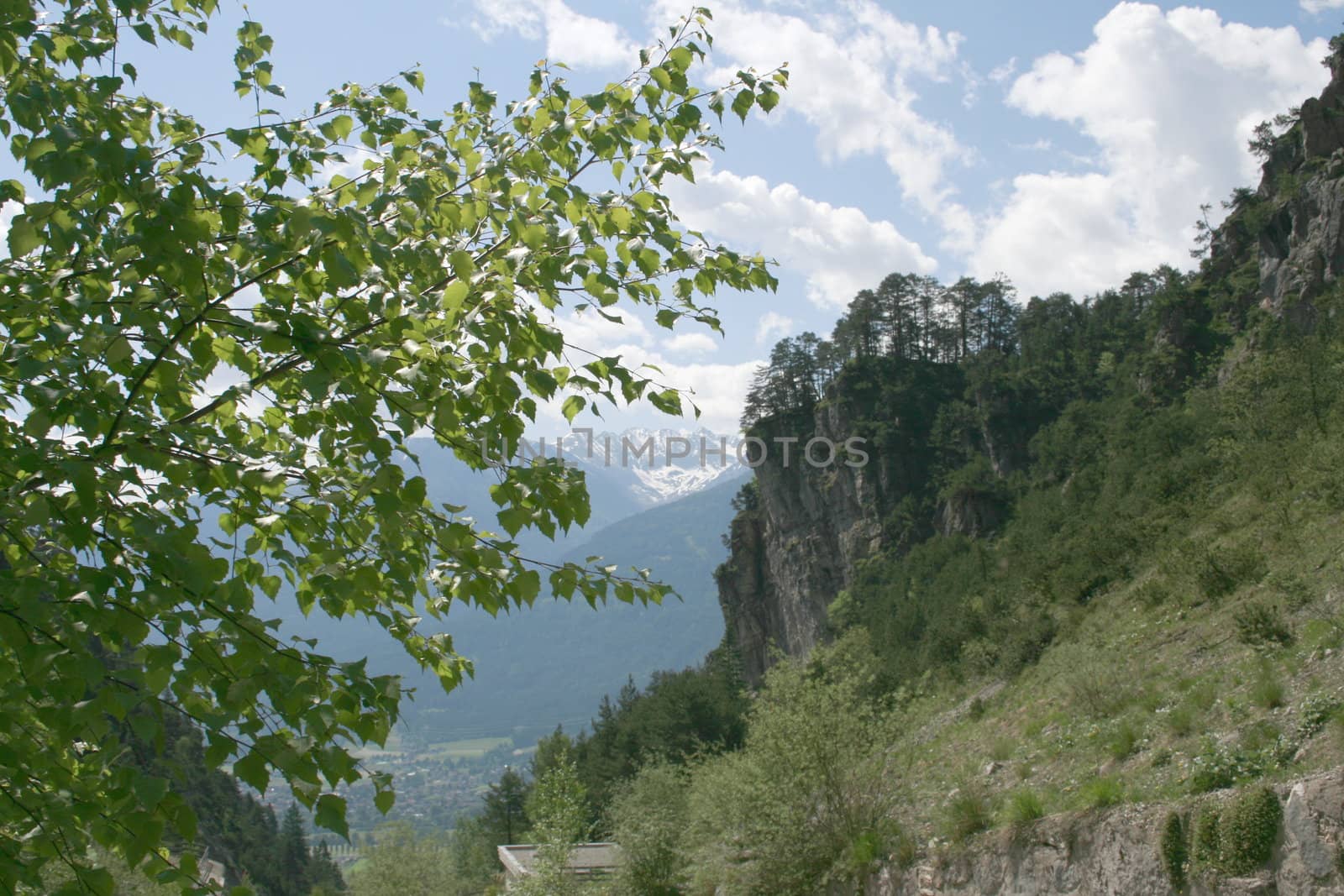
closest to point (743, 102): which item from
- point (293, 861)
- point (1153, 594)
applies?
point (1153, 594)

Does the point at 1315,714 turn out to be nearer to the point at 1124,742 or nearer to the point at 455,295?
the point at 1124,742

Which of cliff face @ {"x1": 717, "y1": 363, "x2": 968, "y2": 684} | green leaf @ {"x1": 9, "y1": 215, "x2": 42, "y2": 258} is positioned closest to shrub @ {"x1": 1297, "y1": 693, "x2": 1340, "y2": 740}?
green leaf @ {"x1": 9, "y1": 215, "x2": 42, "y2": 258}

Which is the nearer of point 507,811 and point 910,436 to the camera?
point 910,436

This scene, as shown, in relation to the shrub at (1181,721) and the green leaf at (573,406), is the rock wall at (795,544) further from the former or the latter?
the green leaf at (573,406)

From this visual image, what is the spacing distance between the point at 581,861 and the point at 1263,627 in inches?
1040

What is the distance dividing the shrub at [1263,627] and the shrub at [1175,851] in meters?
6.64

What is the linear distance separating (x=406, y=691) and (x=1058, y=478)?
159ft

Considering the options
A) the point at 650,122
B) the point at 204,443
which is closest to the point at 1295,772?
the point at 650,122

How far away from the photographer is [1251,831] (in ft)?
30.6

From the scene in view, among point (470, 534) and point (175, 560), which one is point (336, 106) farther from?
point (175, 560)

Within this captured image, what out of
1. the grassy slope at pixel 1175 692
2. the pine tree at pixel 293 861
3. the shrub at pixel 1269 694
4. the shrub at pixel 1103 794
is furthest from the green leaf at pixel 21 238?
the pine tree at pixel 293 861

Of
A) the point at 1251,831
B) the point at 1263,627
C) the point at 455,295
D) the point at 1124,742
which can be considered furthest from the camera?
the point at 1263,627

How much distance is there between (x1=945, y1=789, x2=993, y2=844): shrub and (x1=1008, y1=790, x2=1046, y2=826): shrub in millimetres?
793

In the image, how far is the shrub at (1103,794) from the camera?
11477 millimetres
